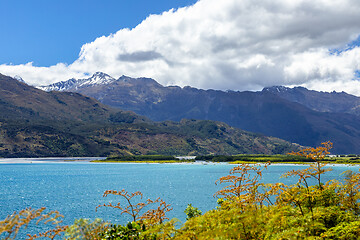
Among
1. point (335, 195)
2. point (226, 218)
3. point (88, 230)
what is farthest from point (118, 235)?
point (335, 195)

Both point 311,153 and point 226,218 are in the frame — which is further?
point 311,153

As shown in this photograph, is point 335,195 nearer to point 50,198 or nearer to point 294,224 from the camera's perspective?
point 294,224

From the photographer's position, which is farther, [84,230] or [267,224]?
[84,230]

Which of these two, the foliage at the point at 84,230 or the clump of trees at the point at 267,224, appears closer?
the clump of trees at the point at 267,224

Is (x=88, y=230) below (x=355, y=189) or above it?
below

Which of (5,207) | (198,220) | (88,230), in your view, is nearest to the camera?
(198,220)

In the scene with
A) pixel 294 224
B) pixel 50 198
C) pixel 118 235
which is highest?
pixel 294 224

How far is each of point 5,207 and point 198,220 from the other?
93.7 meters

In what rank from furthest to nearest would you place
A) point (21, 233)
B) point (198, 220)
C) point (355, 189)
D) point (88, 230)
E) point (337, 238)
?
point (21, 233)
point (355, 189)
point (88, 230)
point (198, 220)
point (337, 238)

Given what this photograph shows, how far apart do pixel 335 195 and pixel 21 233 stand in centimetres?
5332

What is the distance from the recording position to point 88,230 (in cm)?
2123

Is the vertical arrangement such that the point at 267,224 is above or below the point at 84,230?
above

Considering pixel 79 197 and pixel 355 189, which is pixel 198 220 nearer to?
pixel 355 189

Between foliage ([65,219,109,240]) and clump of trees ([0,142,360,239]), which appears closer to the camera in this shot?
clump of trees ([0,142,360,239])
